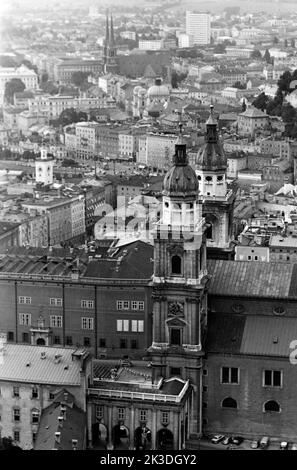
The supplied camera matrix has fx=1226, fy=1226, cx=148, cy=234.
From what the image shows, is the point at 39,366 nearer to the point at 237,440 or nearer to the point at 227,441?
the point at 227,441

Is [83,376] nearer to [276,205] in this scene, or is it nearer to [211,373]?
[211,373]

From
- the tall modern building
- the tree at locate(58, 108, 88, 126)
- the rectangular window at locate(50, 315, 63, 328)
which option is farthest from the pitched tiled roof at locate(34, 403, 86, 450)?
the tall modern building

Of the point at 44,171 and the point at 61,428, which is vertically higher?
the point at 61,428

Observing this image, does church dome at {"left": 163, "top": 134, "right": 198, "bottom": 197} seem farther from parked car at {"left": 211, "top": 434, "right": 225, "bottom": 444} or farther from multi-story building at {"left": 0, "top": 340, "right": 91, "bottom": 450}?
parked car at {"left": 211, "top": 434, "right": 225, "bottom": 444}

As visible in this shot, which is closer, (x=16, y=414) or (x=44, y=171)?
(x=16, y=414)

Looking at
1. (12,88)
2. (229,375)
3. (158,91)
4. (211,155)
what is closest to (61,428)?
(229,375)
